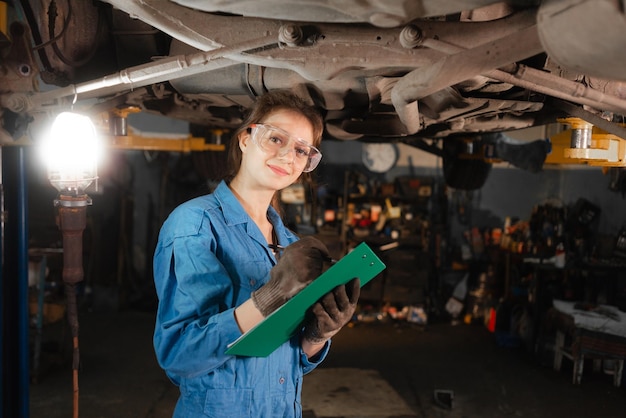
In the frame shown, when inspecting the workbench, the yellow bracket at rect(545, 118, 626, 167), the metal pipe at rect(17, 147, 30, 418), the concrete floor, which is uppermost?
the yellow bracket at rect(545, 118, 626, 167)

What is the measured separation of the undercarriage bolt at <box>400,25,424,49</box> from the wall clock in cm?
673

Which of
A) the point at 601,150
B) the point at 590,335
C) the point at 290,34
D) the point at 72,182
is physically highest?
the point at 290,34

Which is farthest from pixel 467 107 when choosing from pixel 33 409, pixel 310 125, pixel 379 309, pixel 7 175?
pixel 379 309

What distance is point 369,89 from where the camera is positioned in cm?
249

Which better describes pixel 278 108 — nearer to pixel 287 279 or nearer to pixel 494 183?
pixel 287 279

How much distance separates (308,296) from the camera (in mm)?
1340

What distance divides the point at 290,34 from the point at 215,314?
84 cm

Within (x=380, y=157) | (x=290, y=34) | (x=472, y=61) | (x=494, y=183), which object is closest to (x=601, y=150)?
(x=472, y=61)

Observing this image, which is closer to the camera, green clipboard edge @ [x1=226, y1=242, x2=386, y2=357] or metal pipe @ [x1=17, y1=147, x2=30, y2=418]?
green clipboard edge @ [x1=226, y1=242, x2=386, y2=357]

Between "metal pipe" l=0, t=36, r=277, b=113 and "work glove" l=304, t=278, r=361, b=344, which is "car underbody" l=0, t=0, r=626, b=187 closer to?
"metal pipe" l=0, t=36, r=277, b=113

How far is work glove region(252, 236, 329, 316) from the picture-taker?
1.35 metres

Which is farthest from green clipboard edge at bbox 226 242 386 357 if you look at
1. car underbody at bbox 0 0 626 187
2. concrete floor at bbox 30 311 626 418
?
concrete floor at bbox 30 311 626 418

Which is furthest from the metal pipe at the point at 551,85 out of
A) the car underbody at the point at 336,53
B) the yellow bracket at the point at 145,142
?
the yellow bracket at the point at 145,142

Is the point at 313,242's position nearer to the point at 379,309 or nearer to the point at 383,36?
the point at 383,36
